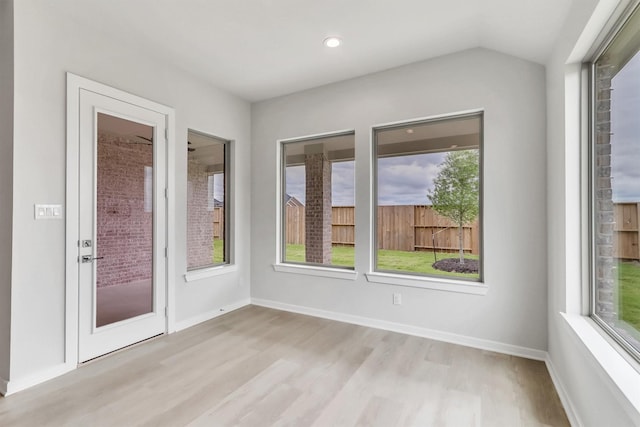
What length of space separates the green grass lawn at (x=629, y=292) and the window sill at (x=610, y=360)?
0.17m

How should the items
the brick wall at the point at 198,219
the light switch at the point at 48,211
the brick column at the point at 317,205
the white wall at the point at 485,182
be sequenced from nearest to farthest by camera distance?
the light switch at the point at 48,211
the white wall at the point at 485,182
the brick wall at the point at 198,219
the brick column at the point at 317,205

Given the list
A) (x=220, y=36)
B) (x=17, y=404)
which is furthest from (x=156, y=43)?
(x=17, y=404)

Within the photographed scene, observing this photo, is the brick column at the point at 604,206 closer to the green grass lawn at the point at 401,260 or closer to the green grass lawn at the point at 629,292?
the green grass lawn at the point at 629,292

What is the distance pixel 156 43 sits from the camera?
2.95 metres

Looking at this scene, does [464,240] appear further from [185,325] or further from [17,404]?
[17,404]

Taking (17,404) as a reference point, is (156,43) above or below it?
above

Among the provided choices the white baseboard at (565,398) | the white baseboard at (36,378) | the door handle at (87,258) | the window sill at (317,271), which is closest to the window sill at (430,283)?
the window sill at (317,271)

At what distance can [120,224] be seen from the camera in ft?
9.62

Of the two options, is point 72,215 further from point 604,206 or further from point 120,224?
point 604,206

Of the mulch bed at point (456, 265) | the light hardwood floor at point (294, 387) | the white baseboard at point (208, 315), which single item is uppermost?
the mulch bed at point (456, 265)

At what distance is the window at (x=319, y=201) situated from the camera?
389 cm

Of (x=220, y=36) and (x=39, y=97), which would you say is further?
(x=220, y=36)

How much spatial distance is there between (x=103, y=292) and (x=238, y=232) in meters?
1.73

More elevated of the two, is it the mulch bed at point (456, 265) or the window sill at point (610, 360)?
the mulch bed at point (456, 265)
